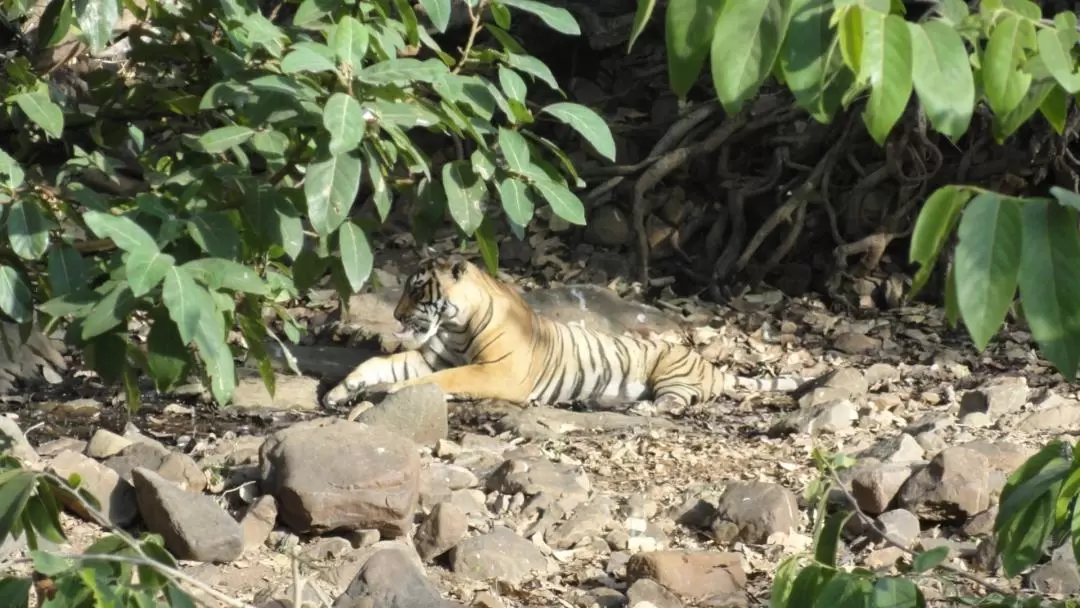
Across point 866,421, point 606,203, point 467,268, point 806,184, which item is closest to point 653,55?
point 606,203

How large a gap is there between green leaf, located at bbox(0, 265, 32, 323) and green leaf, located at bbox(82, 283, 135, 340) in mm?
353

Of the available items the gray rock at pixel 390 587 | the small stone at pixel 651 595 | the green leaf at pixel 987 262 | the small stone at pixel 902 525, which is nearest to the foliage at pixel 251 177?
the gray rock at pixel 390 587

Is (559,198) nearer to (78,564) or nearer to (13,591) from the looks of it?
(78,564)

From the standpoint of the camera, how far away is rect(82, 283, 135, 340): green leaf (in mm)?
2289

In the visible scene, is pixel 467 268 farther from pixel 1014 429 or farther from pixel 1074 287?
pixel 1074 287

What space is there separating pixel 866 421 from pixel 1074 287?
13.9 ft

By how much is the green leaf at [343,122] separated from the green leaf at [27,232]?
0.71 metres

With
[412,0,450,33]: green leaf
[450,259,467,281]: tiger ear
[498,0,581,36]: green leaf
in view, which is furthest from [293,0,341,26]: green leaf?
[450,259,467,281]: tiger ear

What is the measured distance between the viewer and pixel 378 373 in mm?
6434

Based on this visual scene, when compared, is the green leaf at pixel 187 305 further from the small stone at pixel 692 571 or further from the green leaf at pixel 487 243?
the small stone at pixel 692 571

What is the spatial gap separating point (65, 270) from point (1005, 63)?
78.6 inches

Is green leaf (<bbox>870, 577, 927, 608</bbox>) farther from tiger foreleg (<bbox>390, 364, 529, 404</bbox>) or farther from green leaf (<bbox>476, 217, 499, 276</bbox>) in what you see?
tiger foreleg (<bbox>390, 364, 529, 404</bbox>)

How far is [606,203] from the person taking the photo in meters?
8.51

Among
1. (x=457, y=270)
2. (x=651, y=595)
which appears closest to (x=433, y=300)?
(x=457, y=270)
